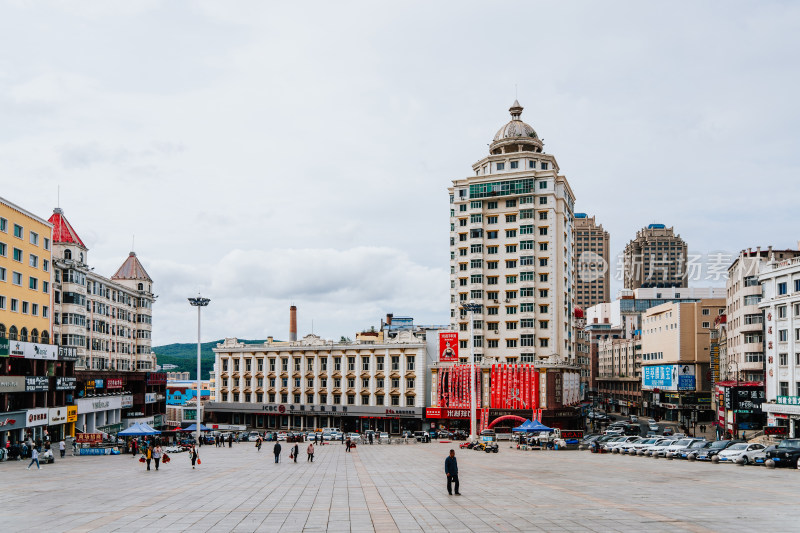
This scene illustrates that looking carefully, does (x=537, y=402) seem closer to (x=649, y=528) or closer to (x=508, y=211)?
(x=508, y=211)

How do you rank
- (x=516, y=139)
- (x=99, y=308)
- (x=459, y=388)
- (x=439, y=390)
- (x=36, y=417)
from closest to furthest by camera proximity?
1. (x=36, y=417)
2. (x=99, y=308)
3. (x=459, y=388)
4. (x=439, y=390)
5. (x=516, y=139)

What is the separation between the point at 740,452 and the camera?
46906mm

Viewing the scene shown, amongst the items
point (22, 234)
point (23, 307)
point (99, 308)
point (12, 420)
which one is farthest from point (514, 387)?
point (22, 234)

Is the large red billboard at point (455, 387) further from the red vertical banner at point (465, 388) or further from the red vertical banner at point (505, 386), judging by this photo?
the red vertical banner at point (505, 386)

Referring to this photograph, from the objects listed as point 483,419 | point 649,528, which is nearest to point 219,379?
point 483,419

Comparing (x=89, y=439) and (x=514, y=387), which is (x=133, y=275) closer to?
(x=89, y=439)

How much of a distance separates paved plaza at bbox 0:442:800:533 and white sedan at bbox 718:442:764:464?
184 centimetres

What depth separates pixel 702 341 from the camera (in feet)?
397

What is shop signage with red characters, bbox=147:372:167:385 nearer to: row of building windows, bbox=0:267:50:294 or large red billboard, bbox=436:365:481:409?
row of building windows, bbox=0:267:50:294

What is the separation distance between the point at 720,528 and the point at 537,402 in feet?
243

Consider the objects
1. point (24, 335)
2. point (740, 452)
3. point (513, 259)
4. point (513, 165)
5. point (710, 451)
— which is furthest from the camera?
point (513, 165)

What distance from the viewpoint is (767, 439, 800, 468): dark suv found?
43.3m

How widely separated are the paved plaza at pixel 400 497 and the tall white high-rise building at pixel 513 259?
50.0m

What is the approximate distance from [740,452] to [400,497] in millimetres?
28949
